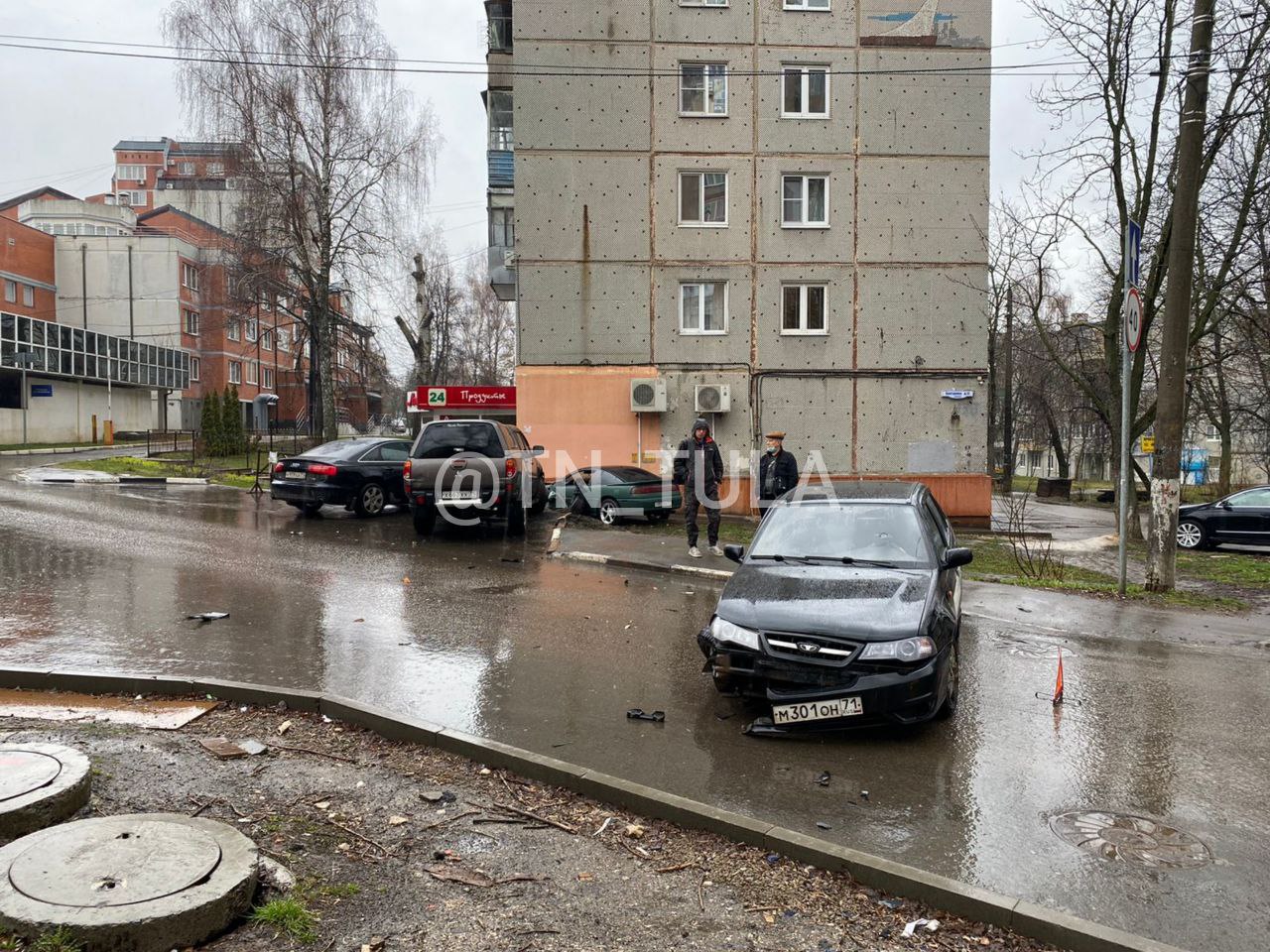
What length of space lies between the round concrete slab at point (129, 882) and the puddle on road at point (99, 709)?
6.51ft

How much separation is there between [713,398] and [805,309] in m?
3.46

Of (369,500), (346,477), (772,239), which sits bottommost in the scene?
(369,500)

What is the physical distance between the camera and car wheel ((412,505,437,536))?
48.9ft

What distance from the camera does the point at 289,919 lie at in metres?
3.23

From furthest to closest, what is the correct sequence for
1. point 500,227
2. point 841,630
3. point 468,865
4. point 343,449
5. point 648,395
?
point 500,227 → point 648,395 → point 343,449 → point 841,630 → point 468,865

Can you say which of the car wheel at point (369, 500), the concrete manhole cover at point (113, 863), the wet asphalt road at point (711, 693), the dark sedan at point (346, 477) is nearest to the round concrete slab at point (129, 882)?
the concrete manhole cover at point (113, 863)

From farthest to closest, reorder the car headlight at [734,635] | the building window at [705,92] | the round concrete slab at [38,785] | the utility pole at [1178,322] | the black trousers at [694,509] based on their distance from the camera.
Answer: the building window at [705,92] → the black trousers at [694,509] → the utility pole at [1178,322] → the car headlight at [734,635] → the round concrete slab at [38,785]

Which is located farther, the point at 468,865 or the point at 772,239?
the point at 772,239

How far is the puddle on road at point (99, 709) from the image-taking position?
5.51m

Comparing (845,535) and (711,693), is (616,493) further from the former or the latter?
(711,693)

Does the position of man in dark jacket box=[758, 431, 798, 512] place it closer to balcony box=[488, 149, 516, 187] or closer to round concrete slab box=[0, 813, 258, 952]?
round concrete slab box=[0, 813, 258, 952]

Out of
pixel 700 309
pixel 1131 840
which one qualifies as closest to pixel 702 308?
pixel 700 309

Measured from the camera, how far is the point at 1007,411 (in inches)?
1706

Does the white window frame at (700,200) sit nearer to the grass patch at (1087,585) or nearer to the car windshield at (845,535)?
the grass patch at (1087,585)
